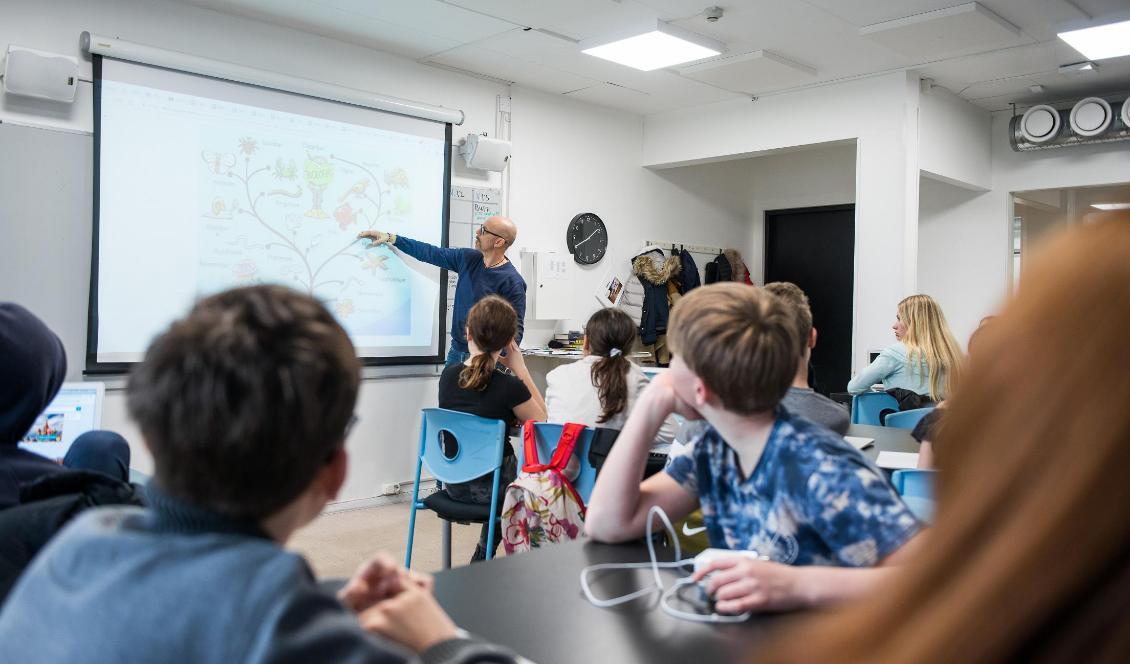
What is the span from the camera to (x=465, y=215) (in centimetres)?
544

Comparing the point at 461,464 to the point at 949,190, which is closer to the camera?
the point at 461,464

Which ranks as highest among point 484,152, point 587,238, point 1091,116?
point 1091,116

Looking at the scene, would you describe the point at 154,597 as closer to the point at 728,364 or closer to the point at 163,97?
the point at 728,364

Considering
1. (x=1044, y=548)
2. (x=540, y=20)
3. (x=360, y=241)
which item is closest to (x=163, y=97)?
A: (x=360, y=241)

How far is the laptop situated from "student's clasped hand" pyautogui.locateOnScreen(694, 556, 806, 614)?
2.19 meters

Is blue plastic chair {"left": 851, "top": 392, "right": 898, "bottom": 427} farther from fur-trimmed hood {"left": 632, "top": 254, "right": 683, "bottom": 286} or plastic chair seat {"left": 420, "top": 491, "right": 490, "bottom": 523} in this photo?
fur-trimmed hood {"left": 632, "top": 254, "right": 683, "bottom": 286}

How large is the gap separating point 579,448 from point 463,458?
563mm

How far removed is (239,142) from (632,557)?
3.68 metres

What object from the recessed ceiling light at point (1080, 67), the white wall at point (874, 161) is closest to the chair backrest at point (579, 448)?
the white wall at point (874, 161)

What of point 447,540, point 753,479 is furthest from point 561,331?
point 753,479

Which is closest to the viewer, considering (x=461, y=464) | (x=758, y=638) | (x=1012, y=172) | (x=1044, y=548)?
(x=1044, y=548)

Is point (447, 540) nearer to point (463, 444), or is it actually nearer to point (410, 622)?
point (463, 444)

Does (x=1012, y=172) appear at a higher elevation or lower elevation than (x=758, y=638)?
higher

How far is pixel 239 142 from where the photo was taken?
14.5 ft
